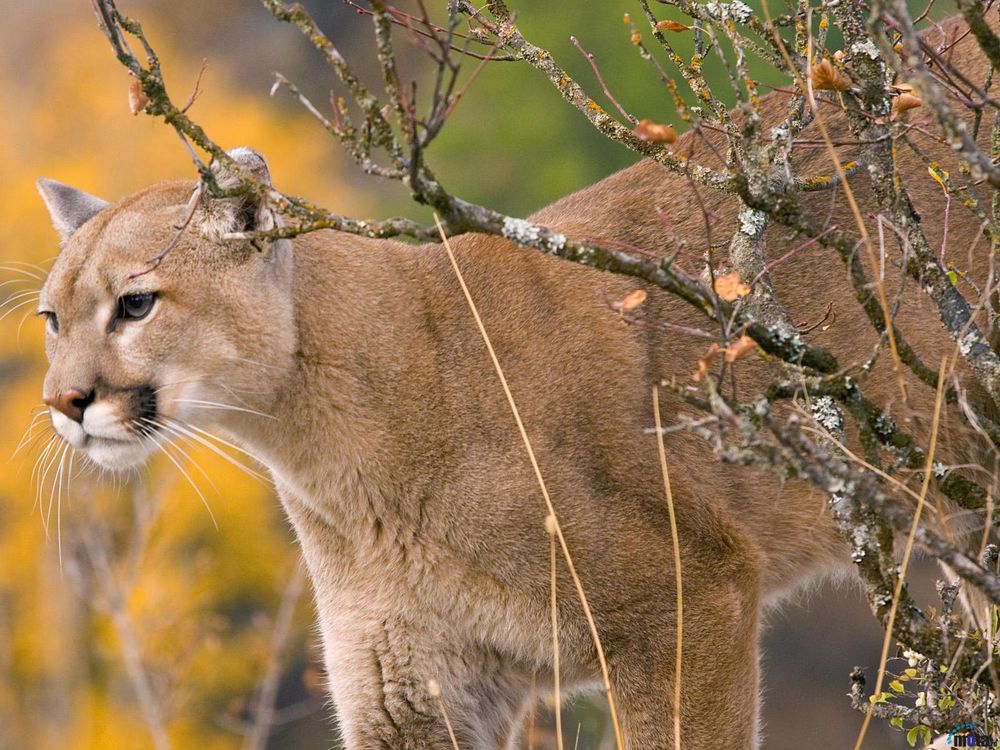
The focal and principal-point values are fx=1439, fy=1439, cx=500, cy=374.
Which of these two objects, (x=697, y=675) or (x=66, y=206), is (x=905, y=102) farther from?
(x=66, y=206)

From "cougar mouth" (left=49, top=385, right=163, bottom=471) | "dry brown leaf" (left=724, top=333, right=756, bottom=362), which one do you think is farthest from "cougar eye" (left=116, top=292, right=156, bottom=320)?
"dry brown leaf" (left=724, top=333, right=756, bottom=362)

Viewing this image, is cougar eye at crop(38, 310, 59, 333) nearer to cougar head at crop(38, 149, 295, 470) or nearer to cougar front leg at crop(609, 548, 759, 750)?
cougar head at crop(38, 149, 295, 470)

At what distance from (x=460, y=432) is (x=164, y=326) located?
897 mm

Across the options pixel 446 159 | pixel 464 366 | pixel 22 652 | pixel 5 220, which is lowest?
pixel 464 366

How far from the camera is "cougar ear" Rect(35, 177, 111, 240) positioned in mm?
4730

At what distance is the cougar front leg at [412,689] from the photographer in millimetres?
4301

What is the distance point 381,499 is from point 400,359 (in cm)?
42

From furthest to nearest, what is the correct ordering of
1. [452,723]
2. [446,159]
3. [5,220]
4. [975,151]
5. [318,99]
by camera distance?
[318,99] < [5,220] < [446,159] < [452,723] < [975,151]

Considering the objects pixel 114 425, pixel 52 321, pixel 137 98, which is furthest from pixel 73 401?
pixel 137 98

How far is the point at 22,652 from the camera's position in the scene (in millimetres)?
24828

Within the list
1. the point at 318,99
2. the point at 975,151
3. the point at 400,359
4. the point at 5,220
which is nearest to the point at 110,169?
the point at 5,220

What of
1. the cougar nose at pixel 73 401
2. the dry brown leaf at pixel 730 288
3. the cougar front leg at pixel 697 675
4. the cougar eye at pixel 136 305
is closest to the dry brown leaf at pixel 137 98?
the cougar eye at pixel 136 305

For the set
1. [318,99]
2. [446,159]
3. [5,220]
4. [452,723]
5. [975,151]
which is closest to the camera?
[975,151]

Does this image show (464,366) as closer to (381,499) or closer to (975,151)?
(381,499)
